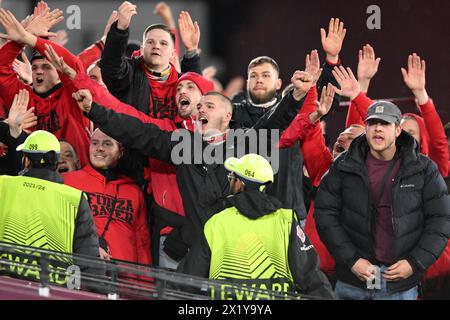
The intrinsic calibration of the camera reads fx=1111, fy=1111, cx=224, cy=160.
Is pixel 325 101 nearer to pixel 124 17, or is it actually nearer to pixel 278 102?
pixel 278 102

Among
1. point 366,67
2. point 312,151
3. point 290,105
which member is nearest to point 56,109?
point 290,105

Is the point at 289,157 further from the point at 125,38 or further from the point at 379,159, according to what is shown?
the point at 125,38

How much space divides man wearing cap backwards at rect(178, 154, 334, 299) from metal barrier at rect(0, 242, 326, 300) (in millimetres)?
118

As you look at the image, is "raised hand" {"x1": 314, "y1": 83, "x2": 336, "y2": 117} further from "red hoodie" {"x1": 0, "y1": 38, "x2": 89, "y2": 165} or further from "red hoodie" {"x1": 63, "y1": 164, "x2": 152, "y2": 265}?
"red hoodie" {"x1": 0, "y1": 38, "x2": 89, "y2": 165}

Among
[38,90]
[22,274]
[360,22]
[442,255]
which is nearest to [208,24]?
[360,22]

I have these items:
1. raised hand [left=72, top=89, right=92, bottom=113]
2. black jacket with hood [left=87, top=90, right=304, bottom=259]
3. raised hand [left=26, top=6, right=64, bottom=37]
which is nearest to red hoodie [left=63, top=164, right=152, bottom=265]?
black jacket with hood [left=87, top=90, right=304, bottom=259]

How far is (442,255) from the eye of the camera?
20.8ft

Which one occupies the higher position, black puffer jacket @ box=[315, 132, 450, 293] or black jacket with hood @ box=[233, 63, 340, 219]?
black jacket with hood @ box=[233, 63, 340, 219]

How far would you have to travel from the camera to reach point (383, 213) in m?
5.88

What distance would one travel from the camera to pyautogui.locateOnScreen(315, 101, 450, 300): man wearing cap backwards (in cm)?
578

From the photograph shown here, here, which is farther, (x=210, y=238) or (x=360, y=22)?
(x=360, y=22)

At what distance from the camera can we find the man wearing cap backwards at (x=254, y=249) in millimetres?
5246

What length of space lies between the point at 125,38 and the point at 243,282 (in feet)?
5.85

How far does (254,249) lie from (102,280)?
74cm
